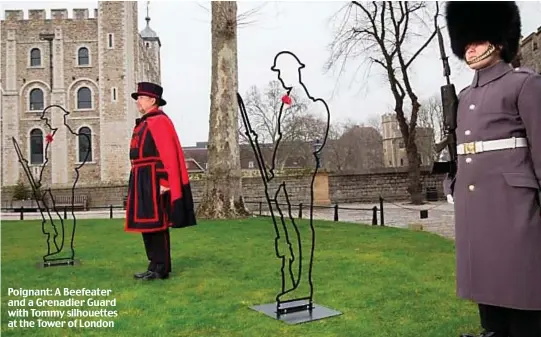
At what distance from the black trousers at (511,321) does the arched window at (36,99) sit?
46990 millimetres

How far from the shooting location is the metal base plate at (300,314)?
432cm

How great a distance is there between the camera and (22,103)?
4509 cm

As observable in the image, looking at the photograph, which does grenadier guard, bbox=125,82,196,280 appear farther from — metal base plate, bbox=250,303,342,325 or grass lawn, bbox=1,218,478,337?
metal base plate, bbox=250,303,342,325

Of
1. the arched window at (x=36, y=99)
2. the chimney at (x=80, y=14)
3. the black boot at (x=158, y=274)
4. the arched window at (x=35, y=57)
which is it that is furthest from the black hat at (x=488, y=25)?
the arched window at (x=35, y=57)

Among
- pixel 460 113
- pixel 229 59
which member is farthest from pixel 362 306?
pixel 229 59

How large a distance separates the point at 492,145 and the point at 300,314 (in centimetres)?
215

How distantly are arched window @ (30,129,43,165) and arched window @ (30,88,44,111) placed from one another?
1.98 meters

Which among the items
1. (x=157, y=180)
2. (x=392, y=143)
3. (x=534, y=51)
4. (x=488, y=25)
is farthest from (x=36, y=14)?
(x=488, y=25)

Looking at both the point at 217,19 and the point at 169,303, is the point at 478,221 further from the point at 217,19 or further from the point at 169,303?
the point at 217,19

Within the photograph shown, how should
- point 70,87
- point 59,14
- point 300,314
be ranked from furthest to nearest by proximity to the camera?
point 59,14 → point 70,87 → point 300,314

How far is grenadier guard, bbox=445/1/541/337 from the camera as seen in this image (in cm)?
298

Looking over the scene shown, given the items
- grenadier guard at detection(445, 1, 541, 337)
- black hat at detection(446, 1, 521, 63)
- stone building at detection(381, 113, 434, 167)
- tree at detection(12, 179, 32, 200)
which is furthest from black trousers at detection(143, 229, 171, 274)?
stone building at detection(381, 113, 434, 167)

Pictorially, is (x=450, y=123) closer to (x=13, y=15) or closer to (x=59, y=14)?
(x=59, y=14)

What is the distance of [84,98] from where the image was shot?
1779 inches
